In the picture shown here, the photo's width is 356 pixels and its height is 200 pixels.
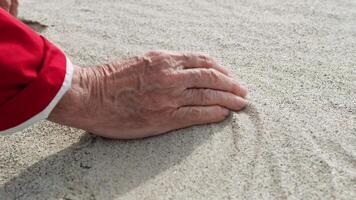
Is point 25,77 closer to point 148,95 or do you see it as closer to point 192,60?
point 148,95

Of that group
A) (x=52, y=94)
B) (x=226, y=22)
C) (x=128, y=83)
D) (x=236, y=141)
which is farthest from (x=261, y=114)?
(x=226, y=22)

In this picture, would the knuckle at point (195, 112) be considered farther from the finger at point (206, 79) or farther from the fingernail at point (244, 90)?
the fingernail at point (244, 90)

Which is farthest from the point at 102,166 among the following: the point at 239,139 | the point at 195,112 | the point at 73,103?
the point at 239,139

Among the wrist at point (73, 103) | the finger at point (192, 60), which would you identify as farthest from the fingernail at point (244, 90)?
the wrist at point (73, 103)

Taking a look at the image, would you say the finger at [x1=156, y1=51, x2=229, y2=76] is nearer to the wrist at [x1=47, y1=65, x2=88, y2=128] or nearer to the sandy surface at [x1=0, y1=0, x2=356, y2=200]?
the sandy surface at [x1=0, y1=0, x2=356, y2=200]

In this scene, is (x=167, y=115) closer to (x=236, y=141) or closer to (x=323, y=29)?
(x=236, y=141)
